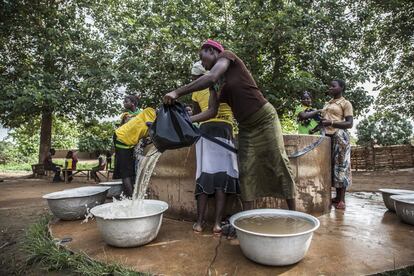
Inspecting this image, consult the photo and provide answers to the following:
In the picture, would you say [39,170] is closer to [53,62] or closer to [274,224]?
[53,62]

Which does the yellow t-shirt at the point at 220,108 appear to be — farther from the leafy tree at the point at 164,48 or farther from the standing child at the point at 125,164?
the leafy tree at the point at 164,48

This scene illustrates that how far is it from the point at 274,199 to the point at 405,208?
1.29 m

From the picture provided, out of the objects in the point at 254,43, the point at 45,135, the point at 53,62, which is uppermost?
the point at 53,62

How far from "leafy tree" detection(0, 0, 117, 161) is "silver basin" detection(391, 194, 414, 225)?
7596 millimetres

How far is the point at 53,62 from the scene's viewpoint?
1105 centimetres

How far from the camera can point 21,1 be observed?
32.4 feet

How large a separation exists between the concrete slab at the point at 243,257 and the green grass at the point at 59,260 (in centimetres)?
8

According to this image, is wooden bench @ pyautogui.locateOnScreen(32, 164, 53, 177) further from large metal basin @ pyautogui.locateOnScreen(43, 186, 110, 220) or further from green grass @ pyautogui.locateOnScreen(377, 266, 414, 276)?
green grass @ pyautogui.locateOnScreen(377, 266, 414, 276)

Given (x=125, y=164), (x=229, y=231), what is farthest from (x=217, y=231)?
(x=125, y=164)

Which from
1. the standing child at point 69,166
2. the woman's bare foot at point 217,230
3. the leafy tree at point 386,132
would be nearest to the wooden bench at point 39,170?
the standing child at point 69,166

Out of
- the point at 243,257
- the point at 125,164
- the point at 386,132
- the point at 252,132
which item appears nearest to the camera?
the point at 243,257

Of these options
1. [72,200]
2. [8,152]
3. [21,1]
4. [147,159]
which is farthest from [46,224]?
[8,152]

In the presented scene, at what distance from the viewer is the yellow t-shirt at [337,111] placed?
376 cm

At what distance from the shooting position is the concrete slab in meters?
2.15
